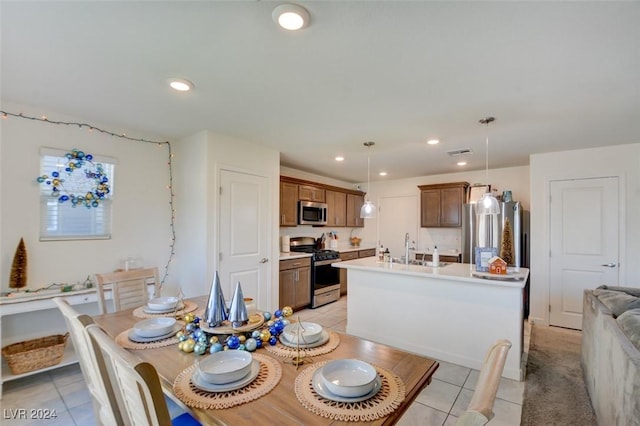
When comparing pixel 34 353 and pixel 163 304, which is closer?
pixel 163 304

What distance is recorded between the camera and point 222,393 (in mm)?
1108

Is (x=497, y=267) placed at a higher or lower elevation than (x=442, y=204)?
lower

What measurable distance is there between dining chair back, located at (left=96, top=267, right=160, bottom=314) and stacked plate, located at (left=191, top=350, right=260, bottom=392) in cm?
161

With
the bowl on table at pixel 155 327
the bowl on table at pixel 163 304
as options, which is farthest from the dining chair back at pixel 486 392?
the bowl on table at pixel 163 304

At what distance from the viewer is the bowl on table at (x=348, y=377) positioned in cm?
106

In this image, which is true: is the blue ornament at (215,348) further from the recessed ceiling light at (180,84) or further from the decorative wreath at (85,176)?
the decorative wreath at (85,176)

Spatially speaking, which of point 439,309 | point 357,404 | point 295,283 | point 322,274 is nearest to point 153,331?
point 357,404

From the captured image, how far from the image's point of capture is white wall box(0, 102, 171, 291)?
8.54 ft

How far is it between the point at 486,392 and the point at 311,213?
464 centimetres

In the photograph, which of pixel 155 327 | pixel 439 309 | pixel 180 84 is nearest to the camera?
pixel 155 327

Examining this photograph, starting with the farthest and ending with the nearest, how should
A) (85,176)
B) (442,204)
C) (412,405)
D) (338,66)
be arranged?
(442,204) → (85,176) → (412,405) → (338,66)

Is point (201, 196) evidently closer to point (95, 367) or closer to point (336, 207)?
point (95, 367)

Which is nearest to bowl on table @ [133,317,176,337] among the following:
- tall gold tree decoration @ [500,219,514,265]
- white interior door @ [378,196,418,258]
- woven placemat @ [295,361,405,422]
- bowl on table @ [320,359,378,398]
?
woven placemat @ [295,361,405,422]

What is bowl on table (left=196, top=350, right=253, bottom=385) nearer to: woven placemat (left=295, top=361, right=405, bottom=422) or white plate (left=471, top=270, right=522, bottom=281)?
woven placemat (left=295, top=361, right=405, bottom=422)
